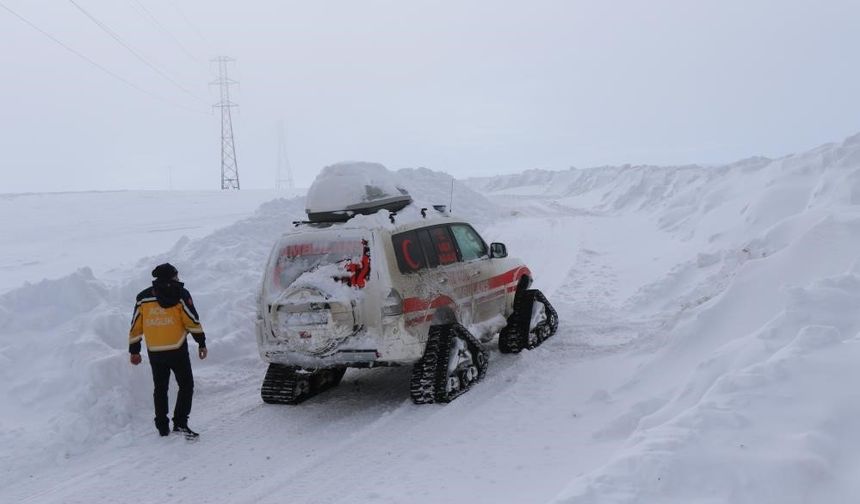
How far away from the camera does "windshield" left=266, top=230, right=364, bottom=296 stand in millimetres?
6992

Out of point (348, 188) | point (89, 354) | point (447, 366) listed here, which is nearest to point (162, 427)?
point (89, 354)

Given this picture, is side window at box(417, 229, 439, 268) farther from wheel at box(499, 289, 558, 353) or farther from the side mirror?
wheel at box(499, 289, 558, 353)

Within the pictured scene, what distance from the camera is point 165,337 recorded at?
267 inches

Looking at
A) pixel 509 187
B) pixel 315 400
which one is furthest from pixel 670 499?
pixel 509 187

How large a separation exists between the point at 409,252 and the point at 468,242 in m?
1.48

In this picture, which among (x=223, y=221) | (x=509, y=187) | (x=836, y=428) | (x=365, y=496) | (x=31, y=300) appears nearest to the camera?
(x=836, y=428)

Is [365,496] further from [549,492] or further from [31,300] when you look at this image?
[31,300]

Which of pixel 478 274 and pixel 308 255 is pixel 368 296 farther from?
pixel 478 274

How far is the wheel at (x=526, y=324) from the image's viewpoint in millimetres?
8844

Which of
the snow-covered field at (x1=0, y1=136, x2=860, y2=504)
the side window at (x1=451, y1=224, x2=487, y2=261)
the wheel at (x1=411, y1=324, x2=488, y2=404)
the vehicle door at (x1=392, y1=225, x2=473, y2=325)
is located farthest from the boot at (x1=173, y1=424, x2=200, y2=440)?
the side window at (x1=451, y1=224, x2=487, y2=261)

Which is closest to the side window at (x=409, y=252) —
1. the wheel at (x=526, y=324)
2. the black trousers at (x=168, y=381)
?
the wheel at (x=526, y=324)

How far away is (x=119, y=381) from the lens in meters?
7.44

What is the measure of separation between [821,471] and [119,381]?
21.9 ft

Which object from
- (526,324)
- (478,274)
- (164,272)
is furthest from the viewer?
(526,324)
